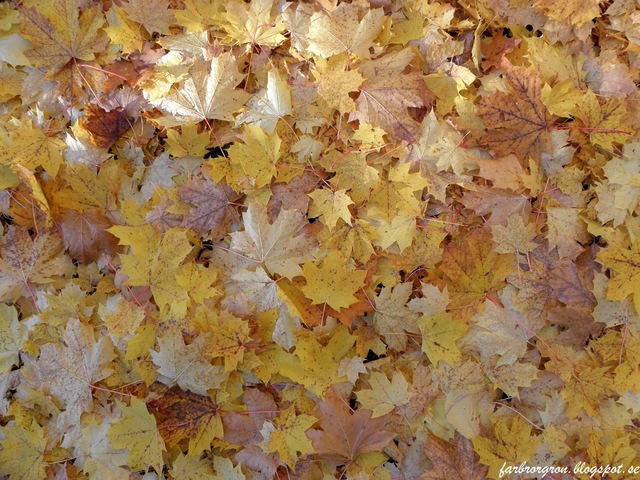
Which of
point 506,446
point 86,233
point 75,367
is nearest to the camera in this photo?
point 506,446

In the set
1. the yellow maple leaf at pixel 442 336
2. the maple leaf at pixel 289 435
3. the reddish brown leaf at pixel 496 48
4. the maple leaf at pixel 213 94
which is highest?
the maple leaf at pixel 213 94

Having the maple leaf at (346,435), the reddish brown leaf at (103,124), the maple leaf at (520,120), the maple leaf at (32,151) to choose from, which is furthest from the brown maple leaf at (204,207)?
the maple leaf at (520,120)

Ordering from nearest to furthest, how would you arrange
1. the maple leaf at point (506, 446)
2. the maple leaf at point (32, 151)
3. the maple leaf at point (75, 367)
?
1. the maple leaf at point (506, 446)
2. the maple leaf at point (75, 367)
3. the maple leaf at point (32, 151)

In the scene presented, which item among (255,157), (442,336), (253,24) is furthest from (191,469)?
(253,24)

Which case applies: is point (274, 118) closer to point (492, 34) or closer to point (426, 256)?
point (426, 256)

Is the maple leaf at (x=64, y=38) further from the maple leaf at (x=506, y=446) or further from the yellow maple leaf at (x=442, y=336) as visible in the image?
the maple leaf at (x=506, y=446)

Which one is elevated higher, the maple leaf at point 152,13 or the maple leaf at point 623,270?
the maple leaf at point 152,13

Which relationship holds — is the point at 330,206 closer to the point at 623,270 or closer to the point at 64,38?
the point at 623,270
